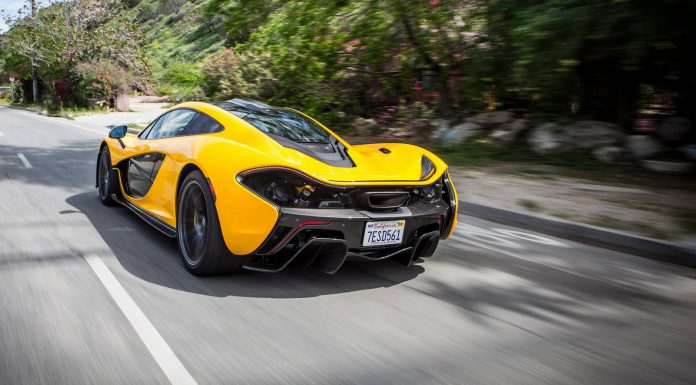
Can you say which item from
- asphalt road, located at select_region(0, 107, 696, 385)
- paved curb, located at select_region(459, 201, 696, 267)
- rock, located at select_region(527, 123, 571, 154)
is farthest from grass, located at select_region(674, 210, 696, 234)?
rock, located at select_region(527, 123, 571, 154)

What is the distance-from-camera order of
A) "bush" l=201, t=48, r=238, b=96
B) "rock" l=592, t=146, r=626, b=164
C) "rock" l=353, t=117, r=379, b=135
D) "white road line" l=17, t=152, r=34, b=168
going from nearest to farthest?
"rock" l=592, t=146, r=626, b=164 → "white road line" l=17, t=152, r=34, b=168 → "rock" l=353, t=117, r=379, b=135 → "bush" l=201, t=48, r=238, b=96

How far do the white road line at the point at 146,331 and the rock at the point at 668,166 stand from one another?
7277 mm

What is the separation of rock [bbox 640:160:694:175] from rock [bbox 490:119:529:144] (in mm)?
2558

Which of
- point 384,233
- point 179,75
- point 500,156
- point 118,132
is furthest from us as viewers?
point 179,75

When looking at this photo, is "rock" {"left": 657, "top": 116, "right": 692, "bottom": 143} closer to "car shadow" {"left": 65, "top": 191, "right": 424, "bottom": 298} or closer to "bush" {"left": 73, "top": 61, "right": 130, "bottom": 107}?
"car shadow" {"left": 65, "top": 191, "right": 424, "bottom": 298}

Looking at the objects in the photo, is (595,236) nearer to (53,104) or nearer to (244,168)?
(244,168)

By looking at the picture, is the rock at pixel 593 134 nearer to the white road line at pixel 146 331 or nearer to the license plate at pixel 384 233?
the license plate at pixel 384 233

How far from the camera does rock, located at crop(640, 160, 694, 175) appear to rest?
8.21 m

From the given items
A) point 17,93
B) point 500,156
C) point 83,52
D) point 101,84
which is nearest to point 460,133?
point 500,156

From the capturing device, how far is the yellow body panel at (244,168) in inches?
150

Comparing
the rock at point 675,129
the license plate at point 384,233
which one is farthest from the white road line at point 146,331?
the rock at point 675,129

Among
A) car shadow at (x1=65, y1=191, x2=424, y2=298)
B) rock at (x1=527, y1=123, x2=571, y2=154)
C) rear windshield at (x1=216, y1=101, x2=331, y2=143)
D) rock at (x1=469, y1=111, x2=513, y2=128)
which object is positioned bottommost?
car shadow at (x1=65, y1=191, x2=424, y2=298)

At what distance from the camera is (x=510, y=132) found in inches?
429

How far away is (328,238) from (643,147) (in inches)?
270
